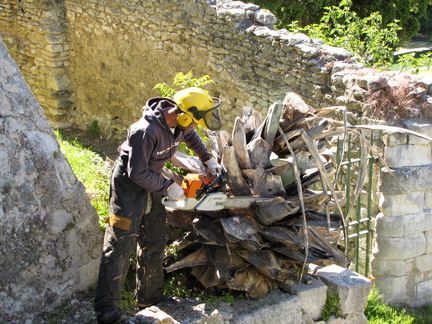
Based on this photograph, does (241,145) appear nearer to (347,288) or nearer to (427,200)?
(347,288)

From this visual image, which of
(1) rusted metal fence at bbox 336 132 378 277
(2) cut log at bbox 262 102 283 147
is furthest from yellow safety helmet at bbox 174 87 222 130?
(1) rusted metal fence at bbox 336 132 378 277

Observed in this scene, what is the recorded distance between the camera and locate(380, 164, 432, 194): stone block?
22.4 feet

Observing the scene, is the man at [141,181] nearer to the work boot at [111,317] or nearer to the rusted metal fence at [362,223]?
the work boot at [111,317]

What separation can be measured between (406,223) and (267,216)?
2.89 meters

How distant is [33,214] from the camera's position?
428cm

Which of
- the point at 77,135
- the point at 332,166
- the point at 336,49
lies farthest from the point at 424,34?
the point at 332,166

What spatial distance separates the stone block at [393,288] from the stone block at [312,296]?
2.31 meters

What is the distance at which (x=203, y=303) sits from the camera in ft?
14.9

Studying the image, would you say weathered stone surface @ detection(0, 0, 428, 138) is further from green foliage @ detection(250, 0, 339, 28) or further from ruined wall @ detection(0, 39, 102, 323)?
green foliage @ detection(250, 0, 339, 28)

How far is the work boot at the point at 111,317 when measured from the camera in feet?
13.8

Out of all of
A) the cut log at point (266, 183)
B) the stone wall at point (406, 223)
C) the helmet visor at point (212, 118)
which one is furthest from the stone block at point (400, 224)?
the helmet visor at point (212, 118)

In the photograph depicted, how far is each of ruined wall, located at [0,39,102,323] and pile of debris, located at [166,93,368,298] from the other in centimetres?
63

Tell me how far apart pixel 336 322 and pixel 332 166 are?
1050mm

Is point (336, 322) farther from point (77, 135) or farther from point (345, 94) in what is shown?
point (77, 135)
